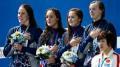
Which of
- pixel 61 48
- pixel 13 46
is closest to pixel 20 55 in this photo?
pixel 13 46

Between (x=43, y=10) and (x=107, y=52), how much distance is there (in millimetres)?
1842

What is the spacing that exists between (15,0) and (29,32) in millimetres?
1190

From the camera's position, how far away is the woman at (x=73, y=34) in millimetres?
4730

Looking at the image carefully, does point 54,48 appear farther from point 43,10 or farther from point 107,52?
point 43,10

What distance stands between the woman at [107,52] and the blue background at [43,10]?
1.28 metres

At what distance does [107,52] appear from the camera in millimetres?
4324

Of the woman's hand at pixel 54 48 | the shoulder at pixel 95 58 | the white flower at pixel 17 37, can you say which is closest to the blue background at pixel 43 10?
the woman's hand at pixel 54 48

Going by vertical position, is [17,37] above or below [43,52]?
above

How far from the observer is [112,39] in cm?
433

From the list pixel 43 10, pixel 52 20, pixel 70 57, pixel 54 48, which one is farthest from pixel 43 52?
pixel 43 10

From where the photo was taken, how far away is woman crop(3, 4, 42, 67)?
489cm

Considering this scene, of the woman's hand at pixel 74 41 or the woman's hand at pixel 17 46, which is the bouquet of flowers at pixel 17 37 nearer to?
the woman's hand at pixel 17 46

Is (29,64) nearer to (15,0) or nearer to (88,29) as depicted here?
(88,29)

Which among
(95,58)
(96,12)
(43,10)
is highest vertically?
(43,10)
